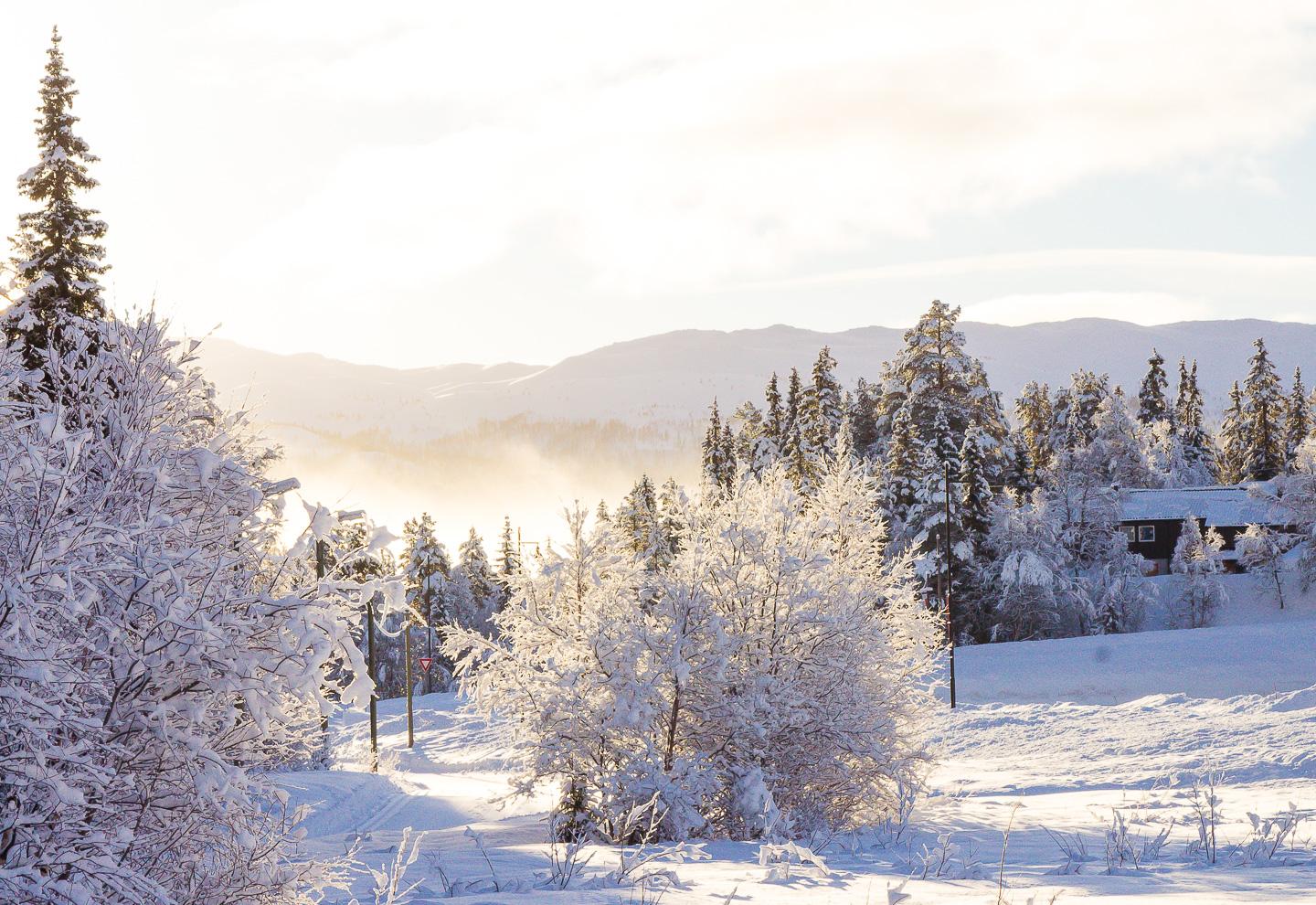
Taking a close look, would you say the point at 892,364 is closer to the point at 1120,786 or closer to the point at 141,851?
the point at 1120,786

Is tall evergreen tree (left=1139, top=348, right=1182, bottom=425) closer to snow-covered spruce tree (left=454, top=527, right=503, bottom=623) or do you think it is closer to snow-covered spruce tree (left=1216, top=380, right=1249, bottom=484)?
snow-covered spruce tree (left=1216, top=380, right=1249, bottom=484)

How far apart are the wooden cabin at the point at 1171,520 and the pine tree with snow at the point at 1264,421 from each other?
36.2ft

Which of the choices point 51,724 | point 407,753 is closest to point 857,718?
point 51,724

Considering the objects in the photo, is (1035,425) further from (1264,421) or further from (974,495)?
(974,495)

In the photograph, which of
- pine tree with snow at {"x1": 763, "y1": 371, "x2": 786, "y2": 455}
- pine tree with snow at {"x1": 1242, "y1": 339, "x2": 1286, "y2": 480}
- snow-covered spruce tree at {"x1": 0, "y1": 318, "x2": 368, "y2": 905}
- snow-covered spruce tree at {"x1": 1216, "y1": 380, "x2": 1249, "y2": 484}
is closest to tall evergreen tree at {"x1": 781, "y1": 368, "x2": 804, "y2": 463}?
pine tree with snow at {"x1": 763, "y1": 371, "x2": 786, "y2": 455}

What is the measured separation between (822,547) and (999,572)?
34.0 m

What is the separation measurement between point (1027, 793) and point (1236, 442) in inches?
2678

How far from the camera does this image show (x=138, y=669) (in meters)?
4.96

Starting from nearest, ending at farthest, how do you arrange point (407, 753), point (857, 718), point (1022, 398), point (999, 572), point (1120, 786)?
point (857, 718) → point (1120, 786) → point (407, 753) → point (999, 572) → point (1022, 398)

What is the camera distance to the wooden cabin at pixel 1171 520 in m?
59.9

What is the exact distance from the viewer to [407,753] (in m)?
35.4

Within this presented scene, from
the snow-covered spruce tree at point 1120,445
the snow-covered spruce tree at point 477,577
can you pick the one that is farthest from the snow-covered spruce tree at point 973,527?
the snow-covered spruce tree at point 477,577

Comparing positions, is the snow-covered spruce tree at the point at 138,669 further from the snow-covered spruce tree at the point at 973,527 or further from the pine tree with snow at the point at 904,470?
the pine tree with snow at the point at 904,470

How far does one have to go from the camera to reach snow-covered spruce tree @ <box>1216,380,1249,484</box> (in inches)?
2928
